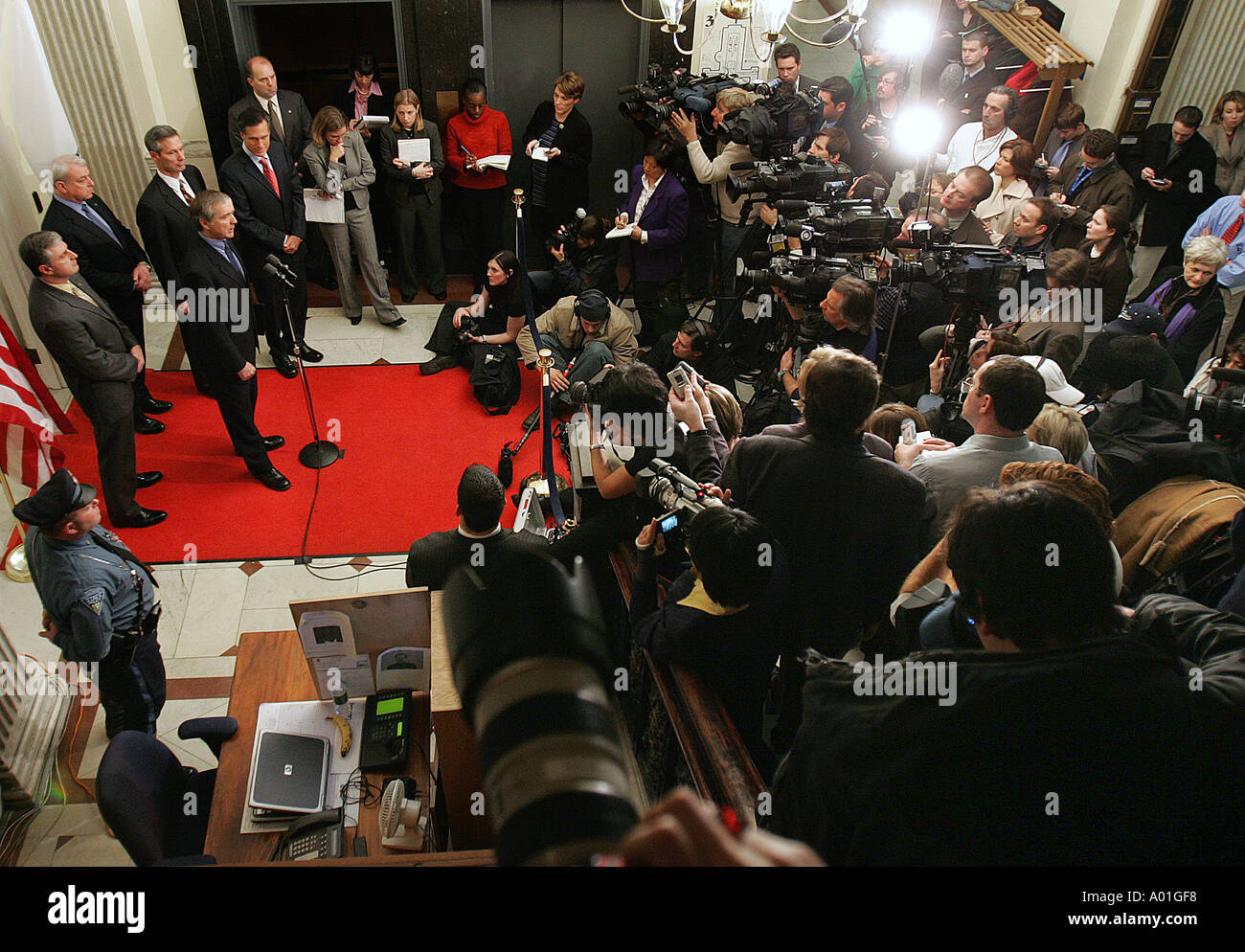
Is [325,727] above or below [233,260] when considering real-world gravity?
below

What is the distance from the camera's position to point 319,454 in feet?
16.5

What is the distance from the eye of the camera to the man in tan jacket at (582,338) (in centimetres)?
488

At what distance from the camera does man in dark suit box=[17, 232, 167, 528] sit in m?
3.75

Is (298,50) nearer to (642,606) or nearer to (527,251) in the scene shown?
(527,251)

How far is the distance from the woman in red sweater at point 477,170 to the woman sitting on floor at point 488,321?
0.66 meters

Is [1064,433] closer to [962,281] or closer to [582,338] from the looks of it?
[962,281]

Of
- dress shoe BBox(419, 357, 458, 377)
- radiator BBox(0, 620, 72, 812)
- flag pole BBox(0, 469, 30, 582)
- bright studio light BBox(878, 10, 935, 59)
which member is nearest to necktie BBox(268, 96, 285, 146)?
dress shoe BBox(419, 357, 458, 377)

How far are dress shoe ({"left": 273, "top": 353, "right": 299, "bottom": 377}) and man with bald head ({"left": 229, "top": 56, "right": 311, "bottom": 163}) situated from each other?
1389 mm

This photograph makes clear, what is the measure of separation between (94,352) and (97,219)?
3.68 feet

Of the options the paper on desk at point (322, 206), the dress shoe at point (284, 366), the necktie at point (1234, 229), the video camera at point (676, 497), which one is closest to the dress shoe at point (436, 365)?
the dress shoe at point (284, 366)

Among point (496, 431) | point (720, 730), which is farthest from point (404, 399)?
point (720, 730)

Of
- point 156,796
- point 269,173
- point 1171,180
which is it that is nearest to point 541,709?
point 156,796

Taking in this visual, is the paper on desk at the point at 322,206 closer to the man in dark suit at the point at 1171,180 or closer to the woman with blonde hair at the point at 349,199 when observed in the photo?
the woman with blonde hair at the point at 349,199

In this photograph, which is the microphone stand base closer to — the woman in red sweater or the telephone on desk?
the woman in red sweater
